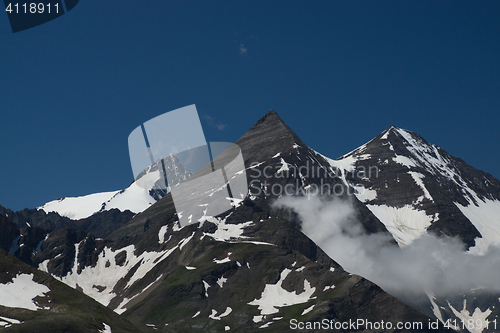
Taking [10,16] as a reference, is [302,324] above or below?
below

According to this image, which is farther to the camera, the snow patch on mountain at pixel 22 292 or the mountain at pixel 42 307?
the snow patch on mountain at pixel 22 292

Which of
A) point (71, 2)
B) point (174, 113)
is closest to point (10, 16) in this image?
point (71, 2)

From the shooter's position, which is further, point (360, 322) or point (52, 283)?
point (360, 322)

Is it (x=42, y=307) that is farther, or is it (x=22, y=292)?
(x=22, y=292)

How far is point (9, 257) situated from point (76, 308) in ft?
119

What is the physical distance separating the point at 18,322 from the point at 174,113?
266 ft

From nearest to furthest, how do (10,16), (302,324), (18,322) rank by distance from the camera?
(10,16) → (18,322) → (302,324)

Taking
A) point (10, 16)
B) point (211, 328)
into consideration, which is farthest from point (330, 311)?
point (10, 16)

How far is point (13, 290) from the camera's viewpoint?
147m

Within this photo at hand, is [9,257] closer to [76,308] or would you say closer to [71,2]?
[76,308]

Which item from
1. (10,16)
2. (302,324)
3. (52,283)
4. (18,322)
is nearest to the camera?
(10,16)

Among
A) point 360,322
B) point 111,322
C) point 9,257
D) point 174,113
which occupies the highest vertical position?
point 174,113

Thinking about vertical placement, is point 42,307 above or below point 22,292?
below

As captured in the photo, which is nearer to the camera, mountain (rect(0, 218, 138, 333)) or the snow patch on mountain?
mountain (rect(0, 218, 138, 333))
